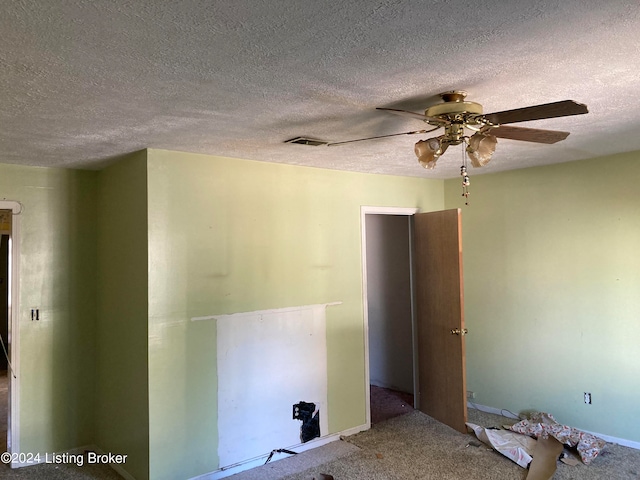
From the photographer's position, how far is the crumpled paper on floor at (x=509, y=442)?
11.5 ft

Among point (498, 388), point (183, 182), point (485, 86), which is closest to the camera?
point (485, 86)

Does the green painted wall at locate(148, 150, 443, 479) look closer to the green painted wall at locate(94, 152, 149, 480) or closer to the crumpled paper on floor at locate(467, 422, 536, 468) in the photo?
the green painted wall at locate(94, 152, 149, 480)

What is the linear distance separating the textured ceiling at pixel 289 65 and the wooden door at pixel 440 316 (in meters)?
1.62

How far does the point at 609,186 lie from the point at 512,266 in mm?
1079

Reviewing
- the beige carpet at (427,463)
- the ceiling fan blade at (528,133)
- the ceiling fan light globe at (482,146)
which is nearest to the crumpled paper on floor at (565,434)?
the beige carpet at (427,463)

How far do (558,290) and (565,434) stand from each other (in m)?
1.18

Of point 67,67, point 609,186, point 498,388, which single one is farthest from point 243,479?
point 609,186

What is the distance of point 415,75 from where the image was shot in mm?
1864

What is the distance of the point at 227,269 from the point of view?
3523 millimetres

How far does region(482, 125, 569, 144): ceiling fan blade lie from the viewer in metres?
2.20

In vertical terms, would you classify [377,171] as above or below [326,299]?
above

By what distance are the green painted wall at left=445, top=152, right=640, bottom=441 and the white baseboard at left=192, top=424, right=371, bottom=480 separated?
1.50 metres

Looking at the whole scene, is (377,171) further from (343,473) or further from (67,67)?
(67,67)

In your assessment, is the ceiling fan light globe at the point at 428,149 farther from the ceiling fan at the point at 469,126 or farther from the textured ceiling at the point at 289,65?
the textured ceiling at the point at 289,65
